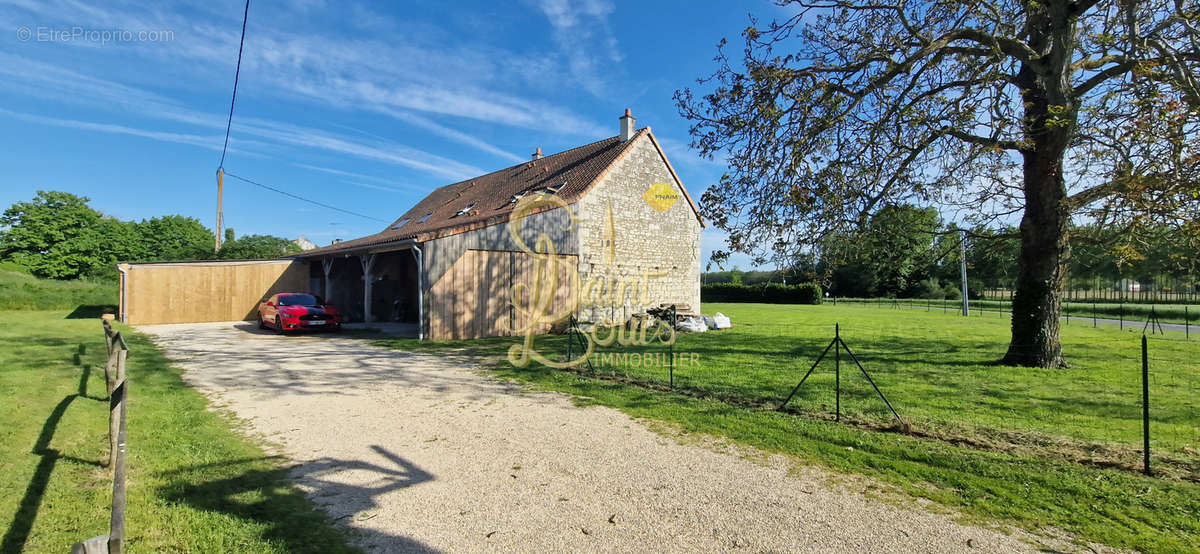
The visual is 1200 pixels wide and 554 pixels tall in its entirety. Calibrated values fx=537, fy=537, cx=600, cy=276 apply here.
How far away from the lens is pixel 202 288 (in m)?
21.7

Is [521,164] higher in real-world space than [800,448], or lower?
higher

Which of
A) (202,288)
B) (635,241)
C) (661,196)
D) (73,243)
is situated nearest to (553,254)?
(635,241)

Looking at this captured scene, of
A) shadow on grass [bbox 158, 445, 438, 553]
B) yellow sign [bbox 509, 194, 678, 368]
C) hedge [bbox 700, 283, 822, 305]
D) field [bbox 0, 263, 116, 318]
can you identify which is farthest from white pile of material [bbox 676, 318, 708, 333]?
hedge [bbox 700, 283, 822, 305]

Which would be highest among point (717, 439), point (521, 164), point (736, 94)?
point (521, 164)

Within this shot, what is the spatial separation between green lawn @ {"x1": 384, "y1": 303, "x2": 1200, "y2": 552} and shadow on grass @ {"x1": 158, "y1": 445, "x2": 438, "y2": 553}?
3.29 metres

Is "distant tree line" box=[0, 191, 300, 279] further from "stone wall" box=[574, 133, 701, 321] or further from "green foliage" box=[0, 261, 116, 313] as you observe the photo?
"stone wall" box=[574, 133, 701, 321]

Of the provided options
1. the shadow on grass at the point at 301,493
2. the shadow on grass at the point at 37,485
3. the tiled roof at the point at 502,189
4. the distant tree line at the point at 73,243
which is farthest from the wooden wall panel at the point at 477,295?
the distant tree line at the point at 73,243

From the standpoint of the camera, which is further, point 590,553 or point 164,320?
point 164,320

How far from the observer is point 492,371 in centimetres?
991

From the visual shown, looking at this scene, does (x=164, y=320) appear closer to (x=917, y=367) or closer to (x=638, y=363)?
(x=638, y=363)

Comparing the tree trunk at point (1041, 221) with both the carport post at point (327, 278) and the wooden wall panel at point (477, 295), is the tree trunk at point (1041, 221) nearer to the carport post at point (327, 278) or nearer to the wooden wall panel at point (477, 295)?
the wooden wall panel at point (477, 295)

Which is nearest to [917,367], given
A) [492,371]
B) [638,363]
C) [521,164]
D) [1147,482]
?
[638,363]

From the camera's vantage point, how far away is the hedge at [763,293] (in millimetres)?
A: 44306

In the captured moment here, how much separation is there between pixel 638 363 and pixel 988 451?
6314mm
